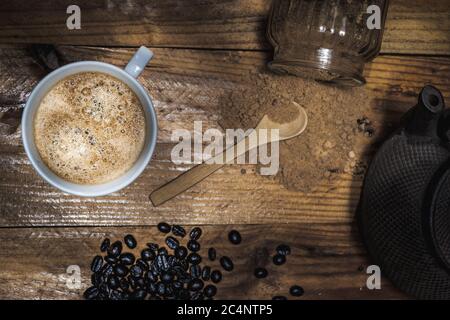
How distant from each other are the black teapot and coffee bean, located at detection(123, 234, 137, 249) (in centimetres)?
48

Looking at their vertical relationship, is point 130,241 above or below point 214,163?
below

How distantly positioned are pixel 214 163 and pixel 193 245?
0.59ft

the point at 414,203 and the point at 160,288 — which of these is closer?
the point at 414,203

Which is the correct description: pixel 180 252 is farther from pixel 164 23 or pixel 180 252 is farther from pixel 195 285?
pixel 164 23

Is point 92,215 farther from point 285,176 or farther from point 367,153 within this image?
point 367,153

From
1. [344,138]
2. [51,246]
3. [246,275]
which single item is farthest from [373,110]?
[51,246]

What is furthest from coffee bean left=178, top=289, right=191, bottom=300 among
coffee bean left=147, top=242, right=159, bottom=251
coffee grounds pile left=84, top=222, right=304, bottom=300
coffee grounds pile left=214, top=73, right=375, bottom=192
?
coffee grounds pile left=214, top=73, right=375, bottom=192

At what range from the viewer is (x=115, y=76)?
3.29ft

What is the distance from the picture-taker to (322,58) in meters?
1.09

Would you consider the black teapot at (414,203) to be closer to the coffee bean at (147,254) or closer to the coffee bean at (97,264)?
the coffee bean at (147,254)

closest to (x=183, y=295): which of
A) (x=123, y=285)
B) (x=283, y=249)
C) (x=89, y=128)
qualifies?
(x=123, y=285)

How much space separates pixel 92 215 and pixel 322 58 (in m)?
0.59

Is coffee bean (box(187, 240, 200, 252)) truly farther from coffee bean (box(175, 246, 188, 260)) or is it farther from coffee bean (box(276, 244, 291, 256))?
coffee bean (box(276, 244, 291, 256))

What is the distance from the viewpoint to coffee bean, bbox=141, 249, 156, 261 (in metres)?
1.12
